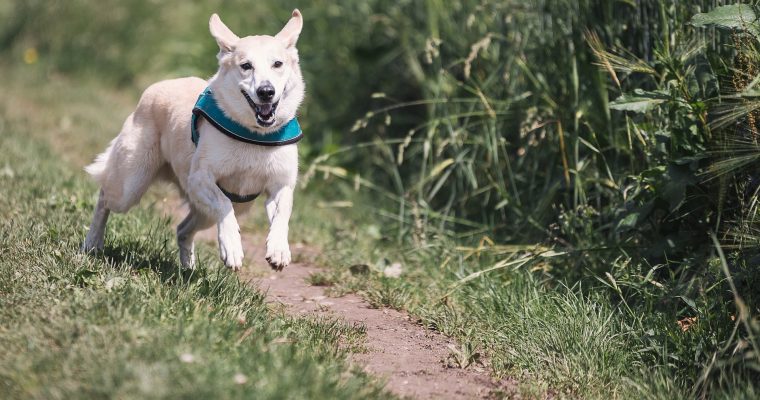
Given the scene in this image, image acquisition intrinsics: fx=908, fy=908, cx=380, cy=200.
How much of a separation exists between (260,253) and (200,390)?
2963 mm

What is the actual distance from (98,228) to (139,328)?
1.55 metres

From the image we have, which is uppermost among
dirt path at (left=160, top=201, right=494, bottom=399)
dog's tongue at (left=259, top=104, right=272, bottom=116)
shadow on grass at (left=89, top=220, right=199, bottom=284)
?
dog's tongue at (left=259, top=104, right=272, bottom=116)

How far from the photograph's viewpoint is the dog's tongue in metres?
4.19

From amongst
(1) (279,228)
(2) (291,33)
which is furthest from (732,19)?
(1) (279,228)

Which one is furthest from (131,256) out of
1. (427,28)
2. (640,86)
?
(427,28)

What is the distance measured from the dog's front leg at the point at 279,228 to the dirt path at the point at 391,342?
512 millimetres

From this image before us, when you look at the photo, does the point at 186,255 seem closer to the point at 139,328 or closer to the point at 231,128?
the point at 231,128

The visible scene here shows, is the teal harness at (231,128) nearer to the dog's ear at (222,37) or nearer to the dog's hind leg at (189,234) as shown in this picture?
the dog's ear at (222,37)

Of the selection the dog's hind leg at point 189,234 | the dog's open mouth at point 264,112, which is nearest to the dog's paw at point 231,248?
the dog's open mouth at point 264,112

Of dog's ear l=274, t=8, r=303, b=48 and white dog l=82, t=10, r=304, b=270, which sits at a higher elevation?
dog's ear l=274, t=8, r=303, b=48

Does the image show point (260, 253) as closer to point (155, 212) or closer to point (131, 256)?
point (155, 212)

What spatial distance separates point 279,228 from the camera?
4195 millimetres

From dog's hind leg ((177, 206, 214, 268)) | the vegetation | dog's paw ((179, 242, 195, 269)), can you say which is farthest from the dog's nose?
the vegetation

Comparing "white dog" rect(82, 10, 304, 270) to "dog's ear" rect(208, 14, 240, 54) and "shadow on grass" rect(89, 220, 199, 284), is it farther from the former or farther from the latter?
"shadow on grass" rect(89, 220, 199, 284)
